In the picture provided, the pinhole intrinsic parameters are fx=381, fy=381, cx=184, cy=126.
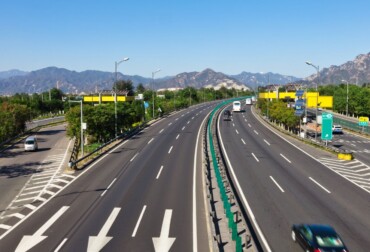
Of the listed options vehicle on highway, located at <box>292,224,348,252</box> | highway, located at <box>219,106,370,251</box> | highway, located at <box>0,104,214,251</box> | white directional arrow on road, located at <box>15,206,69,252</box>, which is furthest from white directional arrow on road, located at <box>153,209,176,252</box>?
vehicle on highway, located at <box>292,224,348,252</box>

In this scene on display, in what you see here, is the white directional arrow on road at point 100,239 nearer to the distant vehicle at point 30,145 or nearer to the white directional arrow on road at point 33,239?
the white directional arrow on road at point 33,239

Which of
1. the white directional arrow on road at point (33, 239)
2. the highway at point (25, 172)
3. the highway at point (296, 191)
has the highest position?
the white directional arrow on road at point (33, 239)

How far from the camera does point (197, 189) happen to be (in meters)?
27.1

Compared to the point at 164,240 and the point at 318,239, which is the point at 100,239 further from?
the point at 318,239

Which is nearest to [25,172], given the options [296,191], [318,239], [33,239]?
[33,239]

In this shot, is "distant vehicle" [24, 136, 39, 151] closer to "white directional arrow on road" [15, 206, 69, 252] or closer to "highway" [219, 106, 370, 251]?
"highway" [219, 106, 370, 251]

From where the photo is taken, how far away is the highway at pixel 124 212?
58.4 feet

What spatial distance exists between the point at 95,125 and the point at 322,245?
3975 centimetres

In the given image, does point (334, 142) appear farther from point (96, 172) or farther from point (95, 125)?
point (96, 172)

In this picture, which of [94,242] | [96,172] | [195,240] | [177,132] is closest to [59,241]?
[94,242]

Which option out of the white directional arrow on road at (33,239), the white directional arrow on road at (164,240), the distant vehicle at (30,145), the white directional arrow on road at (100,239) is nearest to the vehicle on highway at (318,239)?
the white directional arrow on road at (164,240)

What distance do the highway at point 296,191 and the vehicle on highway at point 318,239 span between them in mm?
817

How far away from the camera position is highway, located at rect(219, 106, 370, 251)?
792 inches

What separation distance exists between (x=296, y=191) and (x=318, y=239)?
11.3 m
